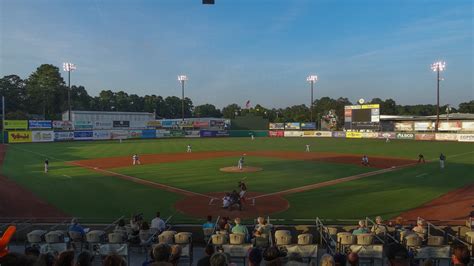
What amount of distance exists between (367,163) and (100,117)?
87850 mm

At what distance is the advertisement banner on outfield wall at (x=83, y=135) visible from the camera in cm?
8100

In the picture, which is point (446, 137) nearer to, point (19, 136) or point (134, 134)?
point (134, 134)

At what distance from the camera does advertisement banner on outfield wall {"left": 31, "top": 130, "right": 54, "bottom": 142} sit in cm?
7419

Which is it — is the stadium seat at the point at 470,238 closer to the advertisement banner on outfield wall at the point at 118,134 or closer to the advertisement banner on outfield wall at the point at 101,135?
the advertisement banner on outfield wall at the point at 101,135

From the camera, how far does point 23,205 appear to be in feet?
70.9

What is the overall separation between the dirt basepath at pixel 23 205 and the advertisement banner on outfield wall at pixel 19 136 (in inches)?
2035

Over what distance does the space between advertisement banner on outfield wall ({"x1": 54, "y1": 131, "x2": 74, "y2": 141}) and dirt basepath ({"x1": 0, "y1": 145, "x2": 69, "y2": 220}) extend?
5461 centimetres

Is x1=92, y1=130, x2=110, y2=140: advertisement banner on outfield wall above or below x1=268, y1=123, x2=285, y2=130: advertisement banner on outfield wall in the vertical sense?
below

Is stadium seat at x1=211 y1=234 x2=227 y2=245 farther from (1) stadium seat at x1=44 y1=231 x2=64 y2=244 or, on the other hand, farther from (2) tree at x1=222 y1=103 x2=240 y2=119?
(2) tree at x1=222 y1=103 x2=240 y2=119

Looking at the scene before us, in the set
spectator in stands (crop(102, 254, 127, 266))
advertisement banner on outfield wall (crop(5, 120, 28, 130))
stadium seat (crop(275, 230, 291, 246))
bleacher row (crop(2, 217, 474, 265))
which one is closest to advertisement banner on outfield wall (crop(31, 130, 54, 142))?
advertisement banner on outfield wall (crop(5, 120, 28, 130))

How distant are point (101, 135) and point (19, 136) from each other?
660 inches

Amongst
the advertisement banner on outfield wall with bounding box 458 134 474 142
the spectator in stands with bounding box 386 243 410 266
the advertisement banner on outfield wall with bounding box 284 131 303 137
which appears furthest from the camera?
the advertisement banner on outfield wall with bounding box 284 131 303 137

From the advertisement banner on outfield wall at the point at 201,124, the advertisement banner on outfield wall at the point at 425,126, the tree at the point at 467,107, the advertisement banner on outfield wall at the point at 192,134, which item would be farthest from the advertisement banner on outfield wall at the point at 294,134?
the tree at the point at 467,107

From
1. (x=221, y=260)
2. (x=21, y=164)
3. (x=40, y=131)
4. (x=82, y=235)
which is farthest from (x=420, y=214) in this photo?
(x=40, y=131)
